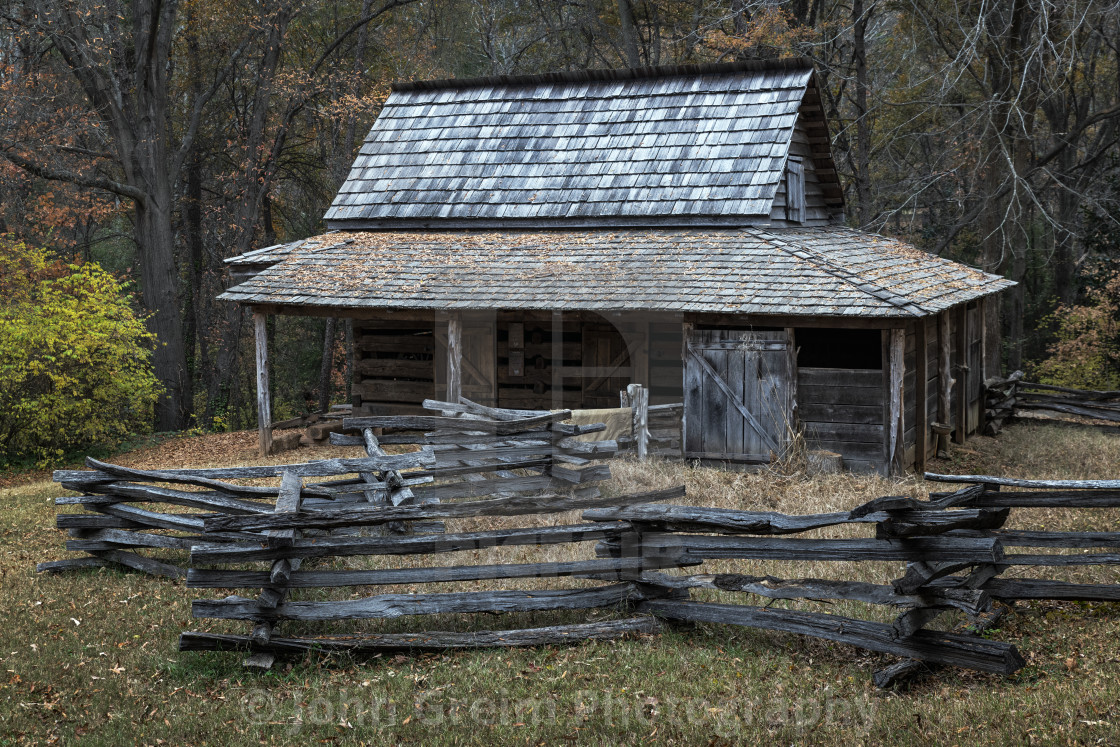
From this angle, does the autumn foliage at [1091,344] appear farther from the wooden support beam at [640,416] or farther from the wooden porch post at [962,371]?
the wooden support beam at [640,416]

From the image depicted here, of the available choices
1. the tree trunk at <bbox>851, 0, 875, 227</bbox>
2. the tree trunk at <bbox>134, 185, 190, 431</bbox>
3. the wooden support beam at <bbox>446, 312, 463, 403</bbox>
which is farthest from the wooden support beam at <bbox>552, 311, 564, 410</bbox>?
the tree trunk at <bbox>851, 0, 875, 227</bbox>

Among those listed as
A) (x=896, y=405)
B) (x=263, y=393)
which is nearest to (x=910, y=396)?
(x=896, y=405)

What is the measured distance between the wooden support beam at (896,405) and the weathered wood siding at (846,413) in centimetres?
11

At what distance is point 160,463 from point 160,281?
21.3 ft

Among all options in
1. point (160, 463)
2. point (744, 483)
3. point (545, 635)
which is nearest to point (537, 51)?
point (160, 463)

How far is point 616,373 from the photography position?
53.2 ft

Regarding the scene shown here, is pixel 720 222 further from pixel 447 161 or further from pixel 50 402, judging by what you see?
pixel 50 402

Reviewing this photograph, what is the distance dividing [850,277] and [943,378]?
11.6 feet

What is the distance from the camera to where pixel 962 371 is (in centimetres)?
1689

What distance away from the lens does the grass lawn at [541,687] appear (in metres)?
5.46

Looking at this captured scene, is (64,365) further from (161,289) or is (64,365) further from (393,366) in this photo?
(393,366)

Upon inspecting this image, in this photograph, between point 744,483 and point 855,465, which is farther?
point 855,465

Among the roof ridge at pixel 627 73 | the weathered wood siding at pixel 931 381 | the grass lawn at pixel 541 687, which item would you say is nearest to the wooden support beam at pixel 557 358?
the roof ridge at pixel 627 73

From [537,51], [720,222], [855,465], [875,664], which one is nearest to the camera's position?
[875,664]
